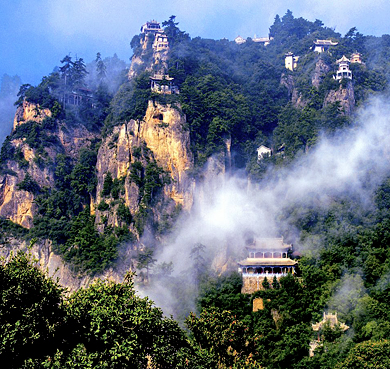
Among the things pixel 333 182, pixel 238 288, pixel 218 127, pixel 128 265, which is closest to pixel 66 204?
pixel 128 265

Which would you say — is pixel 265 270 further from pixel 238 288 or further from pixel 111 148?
pixel 111 148

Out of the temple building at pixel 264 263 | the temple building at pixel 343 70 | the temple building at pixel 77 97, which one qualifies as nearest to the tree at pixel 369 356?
the temple building at pixel 264 263

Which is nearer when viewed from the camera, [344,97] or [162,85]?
[162,85]

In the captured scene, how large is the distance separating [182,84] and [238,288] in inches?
887

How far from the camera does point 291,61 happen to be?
6700cm

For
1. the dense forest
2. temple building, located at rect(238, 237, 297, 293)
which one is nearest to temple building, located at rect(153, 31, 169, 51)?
the dense forest

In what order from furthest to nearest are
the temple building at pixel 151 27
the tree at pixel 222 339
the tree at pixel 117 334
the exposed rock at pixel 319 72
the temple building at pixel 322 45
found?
1. the temple building at pixel 151 27
2. the temple building at pixel 322 45
3. the exposed rock at pixel 319 72
4. the tree at pixel 222 339
5. the tree at pixel 117 334

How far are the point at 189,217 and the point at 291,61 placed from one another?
25852mm

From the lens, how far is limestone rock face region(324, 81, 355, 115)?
180 feet

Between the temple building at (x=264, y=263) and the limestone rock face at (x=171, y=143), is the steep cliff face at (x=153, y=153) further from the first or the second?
the temple building at (x=264, y=263)

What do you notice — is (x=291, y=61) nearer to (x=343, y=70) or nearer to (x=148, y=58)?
(x=343, y=70)

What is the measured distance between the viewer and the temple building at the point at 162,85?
5478 centimetres

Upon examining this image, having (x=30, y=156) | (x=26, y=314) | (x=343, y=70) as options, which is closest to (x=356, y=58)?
(x=343, y=70)

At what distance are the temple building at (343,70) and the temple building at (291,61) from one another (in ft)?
26.0
